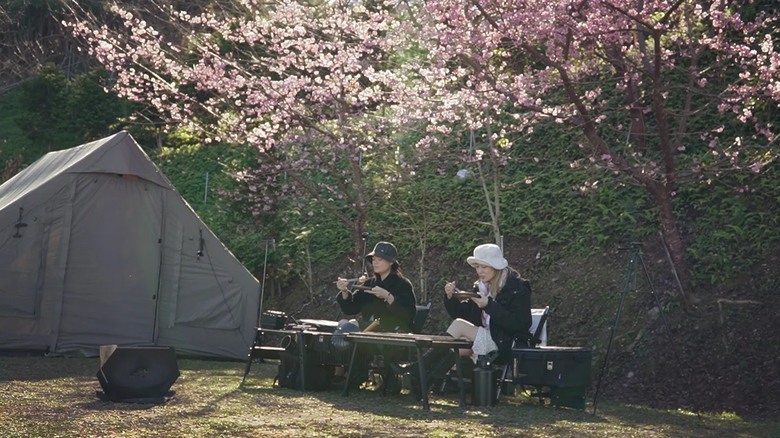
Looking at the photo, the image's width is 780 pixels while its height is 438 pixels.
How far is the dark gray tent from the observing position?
32.8 ft

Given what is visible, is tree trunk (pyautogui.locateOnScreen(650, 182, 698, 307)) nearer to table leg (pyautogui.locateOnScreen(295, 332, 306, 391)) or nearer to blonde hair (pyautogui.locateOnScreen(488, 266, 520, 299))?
blonde hair (pyautogui.locateOnScreen(488, 266, 520, 299))

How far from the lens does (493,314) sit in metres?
7.38

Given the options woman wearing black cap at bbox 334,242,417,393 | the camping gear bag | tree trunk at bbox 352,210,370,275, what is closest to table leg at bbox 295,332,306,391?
the camping gear bag

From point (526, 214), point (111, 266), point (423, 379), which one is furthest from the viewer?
point (526, 214)

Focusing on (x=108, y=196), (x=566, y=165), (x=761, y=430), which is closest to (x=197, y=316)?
(x=108, y=196)

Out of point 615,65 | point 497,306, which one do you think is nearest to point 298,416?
point 497,306

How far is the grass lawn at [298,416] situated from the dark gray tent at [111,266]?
1701mm

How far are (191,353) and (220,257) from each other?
→ 40.1 inches

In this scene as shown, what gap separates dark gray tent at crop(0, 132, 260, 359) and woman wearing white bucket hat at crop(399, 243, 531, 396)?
3.71 meters

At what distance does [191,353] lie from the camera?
10633 mm

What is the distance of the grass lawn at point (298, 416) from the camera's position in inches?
223

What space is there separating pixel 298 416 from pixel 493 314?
1712 millimetres

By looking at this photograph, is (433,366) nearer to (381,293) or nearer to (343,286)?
(381,293)

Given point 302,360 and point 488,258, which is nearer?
point 488,258
